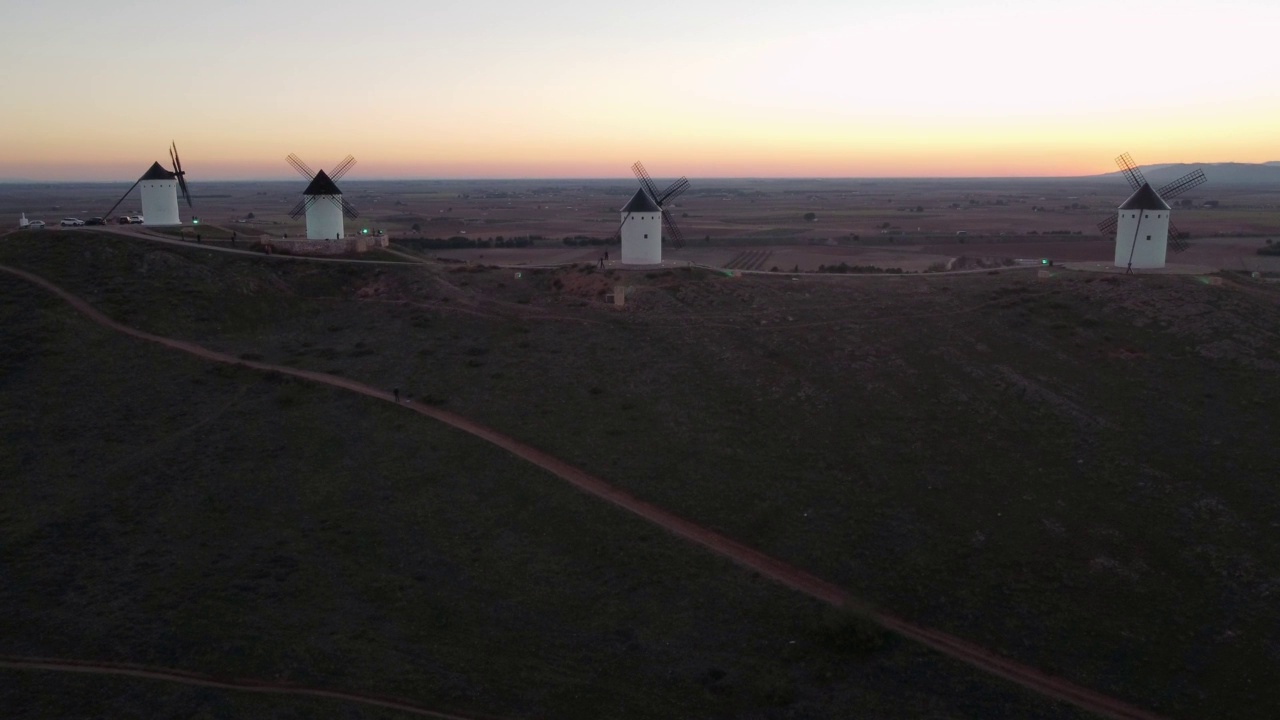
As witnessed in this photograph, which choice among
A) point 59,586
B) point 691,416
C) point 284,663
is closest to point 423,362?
point 691,416

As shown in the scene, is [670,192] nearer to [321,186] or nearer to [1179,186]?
[321,186]

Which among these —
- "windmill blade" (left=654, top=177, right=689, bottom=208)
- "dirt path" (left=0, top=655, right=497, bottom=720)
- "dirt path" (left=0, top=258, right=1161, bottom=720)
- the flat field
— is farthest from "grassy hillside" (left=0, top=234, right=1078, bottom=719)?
the flat field

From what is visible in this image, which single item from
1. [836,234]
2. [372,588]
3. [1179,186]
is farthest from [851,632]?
[836,234]

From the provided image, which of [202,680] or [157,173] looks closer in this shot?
[202,680]

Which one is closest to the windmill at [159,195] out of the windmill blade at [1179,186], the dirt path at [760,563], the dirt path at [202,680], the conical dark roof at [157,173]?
the conical dark roof at [157,173]

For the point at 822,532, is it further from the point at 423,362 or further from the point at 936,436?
the point at 423,362

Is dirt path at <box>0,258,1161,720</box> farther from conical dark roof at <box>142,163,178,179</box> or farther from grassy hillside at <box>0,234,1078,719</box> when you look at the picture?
conical dark roof at <box>142,163,178,179</box>

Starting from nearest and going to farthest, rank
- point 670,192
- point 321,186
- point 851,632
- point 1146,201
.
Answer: point 851,632, point 1146,201, point 321,186, point 670,192
